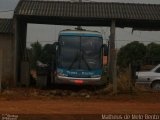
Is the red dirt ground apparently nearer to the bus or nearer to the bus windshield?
the bus

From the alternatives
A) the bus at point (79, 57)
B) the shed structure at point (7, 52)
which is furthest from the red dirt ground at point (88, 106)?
the shed structure at point (7, 52)

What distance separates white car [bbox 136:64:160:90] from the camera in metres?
31.9

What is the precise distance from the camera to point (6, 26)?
115ft

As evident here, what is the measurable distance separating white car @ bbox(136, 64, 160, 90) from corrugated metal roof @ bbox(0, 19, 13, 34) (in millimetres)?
8038

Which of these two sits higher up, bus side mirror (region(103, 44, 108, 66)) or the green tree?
bus side mirror (region(103, 44, 108, 66))

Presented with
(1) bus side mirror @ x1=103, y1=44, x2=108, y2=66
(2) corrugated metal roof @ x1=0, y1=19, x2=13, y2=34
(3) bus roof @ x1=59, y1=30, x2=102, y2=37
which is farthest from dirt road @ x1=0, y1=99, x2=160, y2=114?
(2) corrugated metal roof @ x1=0, y1=19, x2=13, y2=34

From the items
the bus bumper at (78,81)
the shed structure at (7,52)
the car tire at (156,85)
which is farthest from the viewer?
the shed structure at (7,52)

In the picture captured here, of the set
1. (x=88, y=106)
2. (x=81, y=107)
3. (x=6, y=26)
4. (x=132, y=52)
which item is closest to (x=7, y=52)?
(x=6, y=26)

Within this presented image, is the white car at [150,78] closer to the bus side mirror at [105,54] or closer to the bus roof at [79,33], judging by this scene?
the bus side mirror at [105,54]

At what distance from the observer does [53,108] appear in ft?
67.9

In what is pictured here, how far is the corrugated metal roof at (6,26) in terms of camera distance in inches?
1343

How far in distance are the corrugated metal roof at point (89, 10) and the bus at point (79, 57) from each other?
2.47 metres

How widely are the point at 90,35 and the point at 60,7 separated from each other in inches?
167

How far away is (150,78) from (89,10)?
5.75 m
